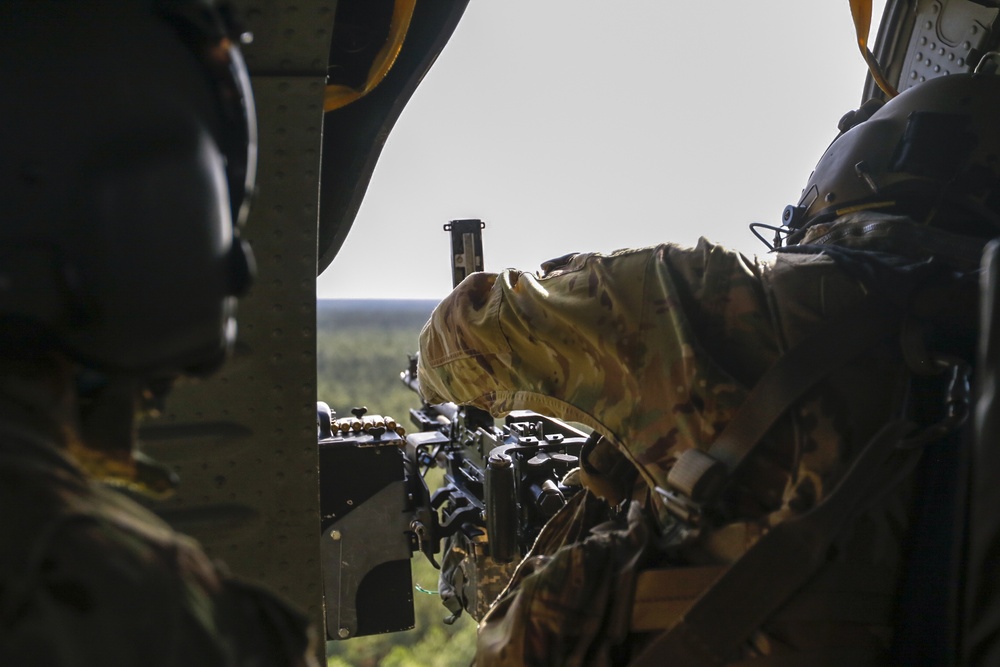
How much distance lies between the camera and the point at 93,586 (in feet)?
2.47

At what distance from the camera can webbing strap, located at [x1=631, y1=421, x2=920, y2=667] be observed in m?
1.76

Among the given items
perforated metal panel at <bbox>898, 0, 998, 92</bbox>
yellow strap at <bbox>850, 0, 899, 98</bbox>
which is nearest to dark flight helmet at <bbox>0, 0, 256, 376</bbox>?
yellow strap at <bbox>850, 0, 899, 98</bbox>

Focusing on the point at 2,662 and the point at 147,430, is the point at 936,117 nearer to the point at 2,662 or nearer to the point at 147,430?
the point at 147,430

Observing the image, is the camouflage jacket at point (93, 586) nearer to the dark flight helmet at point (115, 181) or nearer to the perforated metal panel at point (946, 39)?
the dark flight helmet at point (115, 181)

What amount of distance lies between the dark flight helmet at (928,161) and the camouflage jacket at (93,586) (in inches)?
76.3

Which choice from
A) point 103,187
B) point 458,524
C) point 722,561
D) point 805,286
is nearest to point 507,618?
point 722,561

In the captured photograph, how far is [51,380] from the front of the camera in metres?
0.93

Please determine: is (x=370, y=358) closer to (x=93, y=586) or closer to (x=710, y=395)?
(x=710, y=395)

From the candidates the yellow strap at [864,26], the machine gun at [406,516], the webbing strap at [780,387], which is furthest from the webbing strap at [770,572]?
the yellow strap at [864,26]

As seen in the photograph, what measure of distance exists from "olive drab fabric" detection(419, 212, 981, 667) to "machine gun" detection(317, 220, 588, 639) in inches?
53.1

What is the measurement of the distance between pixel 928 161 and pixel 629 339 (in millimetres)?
875

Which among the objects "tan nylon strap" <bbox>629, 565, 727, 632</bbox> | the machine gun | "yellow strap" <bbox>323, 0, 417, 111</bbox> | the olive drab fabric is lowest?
the machine gun

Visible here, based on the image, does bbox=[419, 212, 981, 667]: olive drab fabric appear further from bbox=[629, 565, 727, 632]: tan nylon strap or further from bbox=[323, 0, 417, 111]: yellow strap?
bbox=[323, 0, 417, 111]: yellow strap

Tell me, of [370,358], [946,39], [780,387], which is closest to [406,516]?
[780,387]
